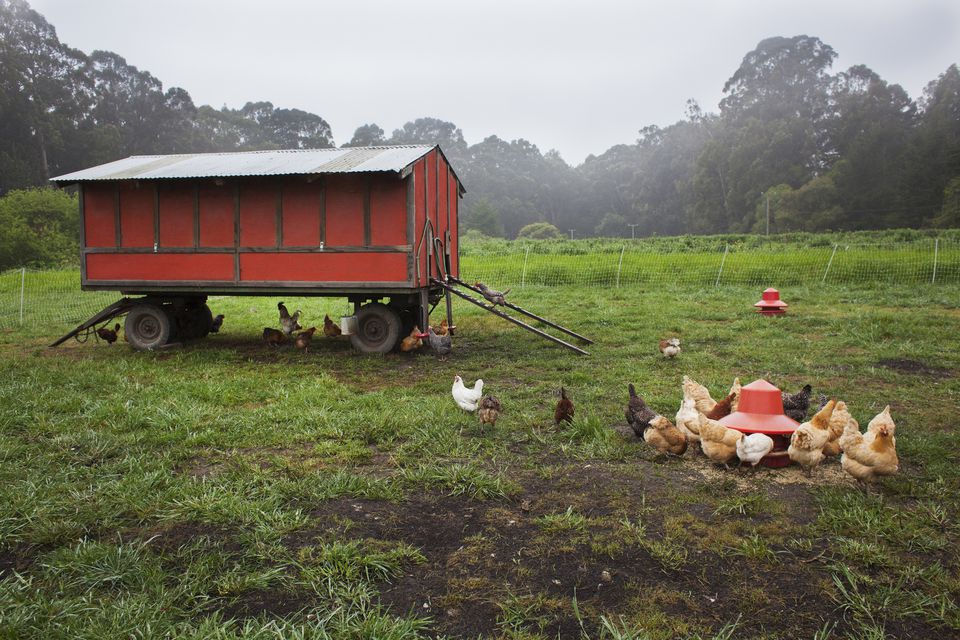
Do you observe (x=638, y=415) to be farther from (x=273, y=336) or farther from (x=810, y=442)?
(x=273, y=336)

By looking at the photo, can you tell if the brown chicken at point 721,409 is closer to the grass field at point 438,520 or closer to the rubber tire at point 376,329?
the grass field at point 438,520

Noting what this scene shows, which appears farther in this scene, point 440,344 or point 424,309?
point 424,309

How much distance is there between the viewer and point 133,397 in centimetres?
634

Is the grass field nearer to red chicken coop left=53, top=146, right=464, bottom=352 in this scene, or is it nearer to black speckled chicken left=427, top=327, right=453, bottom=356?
black speckled chicken left=427, top=327, right=453, bottom=356

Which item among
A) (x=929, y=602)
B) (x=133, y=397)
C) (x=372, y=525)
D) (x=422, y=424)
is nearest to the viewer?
(x=929, y=602)

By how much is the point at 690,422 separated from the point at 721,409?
1.31 feet

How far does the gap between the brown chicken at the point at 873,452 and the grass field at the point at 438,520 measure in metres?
→ 0.14

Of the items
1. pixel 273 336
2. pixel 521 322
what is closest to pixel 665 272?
pixel 521 322

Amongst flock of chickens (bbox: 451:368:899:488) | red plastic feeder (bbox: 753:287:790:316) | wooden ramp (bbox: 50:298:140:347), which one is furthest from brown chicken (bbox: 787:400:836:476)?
wooden ramp (bbox: 50:298:140:347)

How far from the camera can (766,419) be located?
4.40 m

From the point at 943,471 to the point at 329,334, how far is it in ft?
28.6

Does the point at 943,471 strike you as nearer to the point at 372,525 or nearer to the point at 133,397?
the point at 372,525

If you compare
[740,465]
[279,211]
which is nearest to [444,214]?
[279,211]

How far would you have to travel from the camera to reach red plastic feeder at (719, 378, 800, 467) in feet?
13.9
